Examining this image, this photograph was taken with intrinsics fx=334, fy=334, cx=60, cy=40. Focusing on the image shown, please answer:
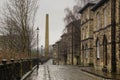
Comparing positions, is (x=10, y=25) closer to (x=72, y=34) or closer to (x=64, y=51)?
(x=72, y=34)

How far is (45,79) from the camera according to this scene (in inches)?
1043

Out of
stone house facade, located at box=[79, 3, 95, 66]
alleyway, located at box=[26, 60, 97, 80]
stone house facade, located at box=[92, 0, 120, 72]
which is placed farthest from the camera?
stone house facade, located at box=[79, 3, 95, 66]

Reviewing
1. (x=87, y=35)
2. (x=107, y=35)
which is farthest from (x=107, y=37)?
(x=87, y=35)

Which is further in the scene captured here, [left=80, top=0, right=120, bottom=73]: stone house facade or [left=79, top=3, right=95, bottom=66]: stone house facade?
[left=79, top=3, right=95, bottom=66]: stone house facade

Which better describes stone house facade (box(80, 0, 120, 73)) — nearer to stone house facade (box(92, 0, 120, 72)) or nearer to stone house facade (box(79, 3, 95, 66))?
stone house facade (box(92, 0, 120, 72))

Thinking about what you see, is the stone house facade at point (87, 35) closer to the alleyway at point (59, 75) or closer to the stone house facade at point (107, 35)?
the stone house facade at point (107, 35)

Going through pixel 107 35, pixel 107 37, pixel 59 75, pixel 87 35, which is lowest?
pixel 59 75

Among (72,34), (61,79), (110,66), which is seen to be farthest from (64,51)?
(61,79)

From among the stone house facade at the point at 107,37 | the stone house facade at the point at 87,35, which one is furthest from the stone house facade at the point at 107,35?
the stone house facade at the point at 87,35

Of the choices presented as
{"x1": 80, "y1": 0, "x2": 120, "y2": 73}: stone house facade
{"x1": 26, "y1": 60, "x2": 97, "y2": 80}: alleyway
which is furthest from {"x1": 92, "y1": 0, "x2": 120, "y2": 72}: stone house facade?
{"x1": 26, "y1": 60, "x2": 97, "y2": 80}: alleyway

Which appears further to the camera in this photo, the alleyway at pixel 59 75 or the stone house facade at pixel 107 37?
the stone house facade at pixel 107 37

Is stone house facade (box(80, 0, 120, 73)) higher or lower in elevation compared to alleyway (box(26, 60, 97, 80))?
higher

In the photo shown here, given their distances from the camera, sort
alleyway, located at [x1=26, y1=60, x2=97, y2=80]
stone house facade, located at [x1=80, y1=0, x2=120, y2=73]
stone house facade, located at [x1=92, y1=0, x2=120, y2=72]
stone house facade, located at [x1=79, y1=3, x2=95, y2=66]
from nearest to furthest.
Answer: alleyway, located at [x1=26, y1=60, x2=97, y2=80], stone house facade, located at [x1=80, y1=0, x2=120, y2=73], stone house facade, located at [x1=92, y1=0, x2=120, y2=72], stone house facade, located at [x1=79, y1=3, x2=95, y2=66]

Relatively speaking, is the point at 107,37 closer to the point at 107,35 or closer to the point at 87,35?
the point at 107,35
